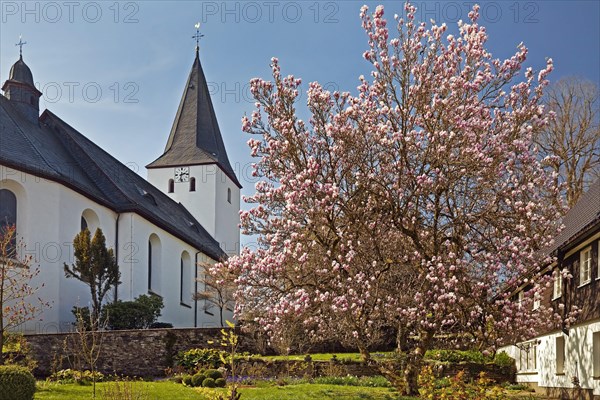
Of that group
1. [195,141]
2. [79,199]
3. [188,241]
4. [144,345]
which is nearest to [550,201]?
[144,345]

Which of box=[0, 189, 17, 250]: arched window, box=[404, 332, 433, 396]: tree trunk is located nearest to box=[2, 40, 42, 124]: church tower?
box=[0, 189, 17, 250]: arched window

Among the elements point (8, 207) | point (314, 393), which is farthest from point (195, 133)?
point (314, 393)

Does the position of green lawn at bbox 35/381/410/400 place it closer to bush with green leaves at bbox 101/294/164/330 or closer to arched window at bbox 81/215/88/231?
bush with green leaves at bbox 101/294/164/330

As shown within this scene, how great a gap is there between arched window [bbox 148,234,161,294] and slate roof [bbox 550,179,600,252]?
68.9 feet

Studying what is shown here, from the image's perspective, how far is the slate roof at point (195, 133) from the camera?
48.1m

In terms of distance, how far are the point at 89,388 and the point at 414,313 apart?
692cm

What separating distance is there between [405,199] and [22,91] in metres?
22.8

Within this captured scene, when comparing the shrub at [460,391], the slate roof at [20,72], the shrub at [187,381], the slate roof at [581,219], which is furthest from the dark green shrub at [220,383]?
the slate roof at [20,72]

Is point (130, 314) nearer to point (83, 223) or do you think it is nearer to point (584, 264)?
point (83, 223)

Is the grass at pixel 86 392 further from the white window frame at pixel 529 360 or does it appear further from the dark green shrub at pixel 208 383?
the white window frame at pixel 529 360

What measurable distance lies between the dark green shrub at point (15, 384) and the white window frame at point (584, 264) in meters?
11.8

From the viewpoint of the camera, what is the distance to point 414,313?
43.3 ft

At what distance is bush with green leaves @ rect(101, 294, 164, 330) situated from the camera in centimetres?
2681

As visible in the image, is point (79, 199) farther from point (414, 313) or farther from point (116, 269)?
point (414, 313)
